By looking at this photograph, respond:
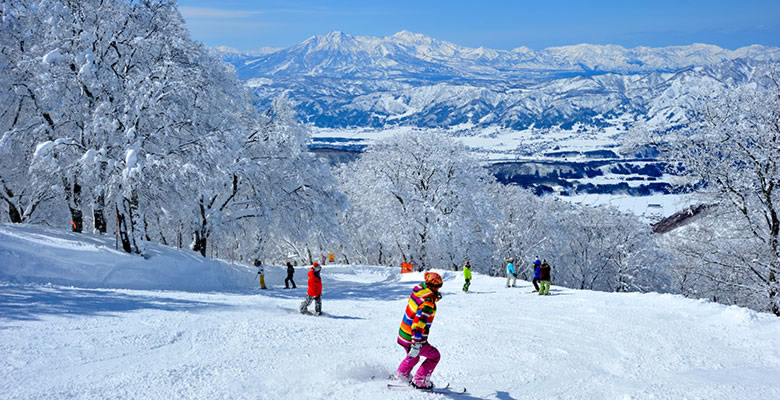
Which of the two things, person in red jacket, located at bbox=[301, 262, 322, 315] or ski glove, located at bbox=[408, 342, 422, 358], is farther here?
person in red jacket, located at bbox=[301, 262, 322, 315]

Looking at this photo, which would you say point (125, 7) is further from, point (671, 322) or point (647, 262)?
point (647, 262)

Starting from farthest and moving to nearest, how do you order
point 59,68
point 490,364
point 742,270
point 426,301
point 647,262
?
point 647,262 < point 742,270 < point 59,68 < point 490,364 < point 426,301

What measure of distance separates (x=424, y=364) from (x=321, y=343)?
3346 millimetres

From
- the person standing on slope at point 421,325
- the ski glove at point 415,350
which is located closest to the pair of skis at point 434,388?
the person standing on slope at point 421,325

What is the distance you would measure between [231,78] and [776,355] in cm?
2423

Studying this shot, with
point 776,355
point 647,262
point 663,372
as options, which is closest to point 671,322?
point 776,355

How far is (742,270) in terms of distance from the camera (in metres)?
17.5

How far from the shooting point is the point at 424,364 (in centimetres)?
677

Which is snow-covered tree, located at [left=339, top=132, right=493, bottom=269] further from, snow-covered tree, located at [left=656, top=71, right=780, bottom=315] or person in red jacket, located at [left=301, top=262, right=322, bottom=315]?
person in red jacket, located at [left=301, top=262, right=322, bottom=315]

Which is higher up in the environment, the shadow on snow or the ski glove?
the ski glove

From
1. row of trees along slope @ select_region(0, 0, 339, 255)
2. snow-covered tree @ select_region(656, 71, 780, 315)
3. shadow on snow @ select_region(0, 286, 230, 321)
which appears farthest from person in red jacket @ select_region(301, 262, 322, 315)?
snow-covered tree @ select_region(656, 71, 780, 315)

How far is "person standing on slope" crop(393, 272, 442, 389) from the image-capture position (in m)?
6.39

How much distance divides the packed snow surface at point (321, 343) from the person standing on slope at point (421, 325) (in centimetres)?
36

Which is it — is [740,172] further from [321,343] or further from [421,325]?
[321,343]
